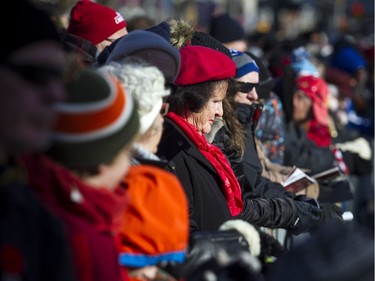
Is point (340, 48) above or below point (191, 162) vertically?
below

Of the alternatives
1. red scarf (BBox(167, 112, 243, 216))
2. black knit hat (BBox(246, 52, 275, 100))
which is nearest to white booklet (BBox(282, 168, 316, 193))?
black knit hat (BBox(246, 52, 275, 100))

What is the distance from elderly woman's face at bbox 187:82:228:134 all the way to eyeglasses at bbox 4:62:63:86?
7.80 feet

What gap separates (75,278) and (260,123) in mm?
5338

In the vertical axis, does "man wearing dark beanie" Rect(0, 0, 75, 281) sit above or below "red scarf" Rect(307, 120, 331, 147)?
above

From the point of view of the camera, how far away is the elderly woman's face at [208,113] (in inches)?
208

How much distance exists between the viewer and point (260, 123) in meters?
8.12

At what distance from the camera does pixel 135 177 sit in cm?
363

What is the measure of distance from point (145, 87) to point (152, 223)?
0.65 m

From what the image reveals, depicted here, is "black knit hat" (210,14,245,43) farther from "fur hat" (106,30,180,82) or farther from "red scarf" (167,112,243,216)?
"fur hat" (106,30,180,82)

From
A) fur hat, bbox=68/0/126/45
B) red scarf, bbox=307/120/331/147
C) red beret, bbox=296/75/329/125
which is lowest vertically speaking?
red scarf, bbox=307/120/331/147

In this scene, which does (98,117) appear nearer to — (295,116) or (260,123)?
(260,123)

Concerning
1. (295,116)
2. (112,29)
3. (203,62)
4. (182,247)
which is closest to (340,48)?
(295,116)

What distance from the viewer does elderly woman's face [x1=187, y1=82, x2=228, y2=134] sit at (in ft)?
17.3

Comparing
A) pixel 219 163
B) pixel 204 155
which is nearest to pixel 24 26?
pixel 204 155
